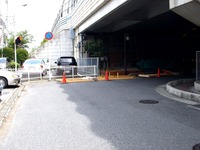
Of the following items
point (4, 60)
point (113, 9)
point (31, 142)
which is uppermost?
point (113, 9)

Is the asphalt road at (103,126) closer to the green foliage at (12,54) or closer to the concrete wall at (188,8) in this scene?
the concrete wall at (188,8)

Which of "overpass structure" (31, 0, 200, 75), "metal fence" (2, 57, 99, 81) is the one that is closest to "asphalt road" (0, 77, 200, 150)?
"metal fence" (2, 57, 99, 81)

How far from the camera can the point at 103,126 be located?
6773 millimetres

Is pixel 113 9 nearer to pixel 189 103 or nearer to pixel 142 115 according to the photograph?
pixel 189 103

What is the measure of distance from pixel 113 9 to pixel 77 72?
21.3 feet

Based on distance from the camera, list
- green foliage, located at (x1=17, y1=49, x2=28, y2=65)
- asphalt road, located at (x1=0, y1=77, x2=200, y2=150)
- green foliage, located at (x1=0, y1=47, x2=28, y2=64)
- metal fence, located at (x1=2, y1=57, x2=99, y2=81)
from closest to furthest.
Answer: asphalt road, located at (x1=0, y1=77, x2=200, y2=150) → metal fence, located at (x1=2, y1=57, x2=99, y2=81) → green foliage, located at (x1=0, y1=47, x2=28, y2=64) → green foliage, located at (x1=17, y1=49, x2=28, y2=65)

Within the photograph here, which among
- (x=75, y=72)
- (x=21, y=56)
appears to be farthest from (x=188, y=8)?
(x=21, y=56)

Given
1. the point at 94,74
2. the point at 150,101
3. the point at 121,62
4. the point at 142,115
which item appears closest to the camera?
the point at 142,115

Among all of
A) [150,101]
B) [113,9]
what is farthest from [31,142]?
[113,9]

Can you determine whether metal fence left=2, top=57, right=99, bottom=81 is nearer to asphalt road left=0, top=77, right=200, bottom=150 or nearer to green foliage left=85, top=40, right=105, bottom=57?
green foliage left=85, top=40, right=105, bottom=57

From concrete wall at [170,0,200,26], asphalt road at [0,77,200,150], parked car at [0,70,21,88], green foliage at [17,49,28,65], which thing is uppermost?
concrete wall at [170,0,200,26]

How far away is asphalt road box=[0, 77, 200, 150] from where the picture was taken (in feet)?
17.9

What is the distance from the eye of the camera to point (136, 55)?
1282 inches

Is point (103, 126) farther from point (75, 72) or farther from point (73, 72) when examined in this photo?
point (75, 72)
